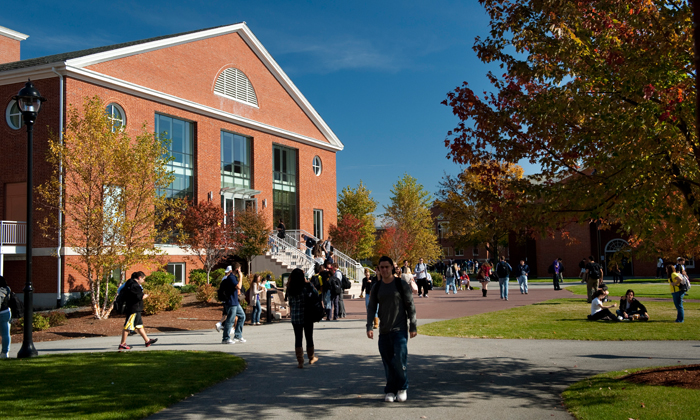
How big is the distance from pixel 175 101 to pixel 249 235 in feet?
25.1

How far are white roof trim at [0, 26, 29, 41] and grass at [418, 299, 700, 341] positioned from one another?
32.9 meters

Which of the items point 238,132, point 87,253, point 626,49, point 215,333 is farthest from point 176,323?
point 238,132

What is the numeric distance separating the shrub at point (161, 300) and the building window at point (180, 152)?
892 cm

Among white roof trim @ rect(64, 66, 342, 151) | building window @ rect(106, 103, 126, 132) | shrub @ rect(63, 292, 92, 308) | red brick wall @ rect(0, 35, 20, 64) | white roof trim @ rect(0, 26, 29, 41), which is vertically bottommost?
shrub @ rect(63, 292, 92, 308)

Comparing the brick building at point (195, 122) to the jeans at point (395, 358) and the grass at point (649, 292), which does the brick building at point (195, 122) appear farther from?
the jeans at point (395, 358)

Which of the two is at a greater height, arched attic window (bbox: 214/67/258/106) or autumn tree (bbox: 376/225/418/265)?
arched attic window (bbox: 214/67/258/106)

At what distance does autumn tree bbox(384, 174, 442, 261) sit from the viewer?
55.6 m

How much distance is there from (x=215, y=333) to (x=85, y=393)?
7499 millimetres

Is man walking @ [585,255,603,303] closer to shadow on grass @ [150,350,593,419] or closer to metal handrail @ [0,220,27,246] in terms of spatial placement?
shadow on grass @ [150,350,593,419]

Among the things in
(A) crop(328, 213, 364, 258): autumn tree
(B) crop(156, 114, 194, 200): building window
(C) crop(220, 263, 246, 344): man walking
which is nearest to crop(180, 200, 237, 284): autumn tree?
(B) crop(156, 114, 194, 200): building window

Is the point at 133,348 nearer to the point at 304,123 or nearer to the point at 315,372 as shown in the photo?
the point at 315,372

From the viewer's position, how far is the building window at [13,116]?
77.6 ft

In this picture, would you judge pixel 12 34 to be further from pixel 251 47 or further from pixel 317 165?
pixel 317 165

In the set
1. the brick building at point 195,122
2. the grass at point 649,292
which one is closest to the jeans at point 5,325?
the brick building at point 195,122
